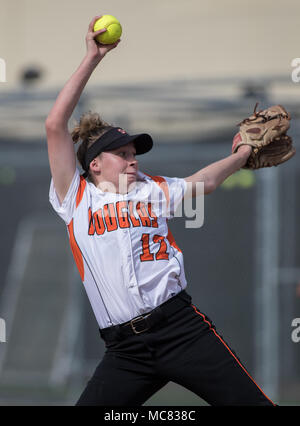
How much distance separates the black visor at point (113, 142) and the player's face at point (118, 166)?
3 centimetres

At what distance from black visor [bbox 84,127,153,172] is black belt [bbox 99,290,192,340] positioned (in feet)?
2.72

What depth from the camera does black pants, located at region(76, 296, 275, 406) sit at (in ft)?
11.3

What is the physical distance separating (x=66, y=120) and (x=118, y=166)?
0.36 metres

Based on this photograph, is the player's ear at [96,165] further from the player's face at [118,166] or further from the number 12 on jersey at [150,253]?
the number 12 on jersey at [150,253]

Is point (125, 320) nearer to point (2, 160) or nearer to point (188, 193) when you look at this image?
point (188, 193)

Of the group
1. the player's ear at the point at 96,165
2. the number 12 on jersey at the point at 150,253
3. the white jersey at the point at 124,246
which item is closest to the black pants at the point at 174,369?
the white jersey at the point at 124,246

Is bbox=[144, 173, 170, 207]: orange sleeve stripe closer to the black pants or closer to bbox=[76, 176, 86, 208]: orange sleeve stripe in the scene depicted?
bbox=[76, 176, 86, 208]: orange sleeve stripe

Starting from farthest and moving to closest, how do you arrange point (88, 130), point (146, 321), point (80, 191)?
point (88, 130), point (80, 191), point (146, 321)

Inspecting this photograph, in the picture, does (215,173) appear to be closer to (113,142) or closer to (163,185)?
(163,185)

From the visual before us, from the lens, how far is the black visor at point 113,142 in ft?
12.0

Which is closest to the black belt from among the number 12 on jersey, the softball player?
the softball player

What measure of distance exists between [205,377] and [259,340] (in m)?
4.02

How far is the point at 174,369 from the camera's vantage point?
3471 millimetres

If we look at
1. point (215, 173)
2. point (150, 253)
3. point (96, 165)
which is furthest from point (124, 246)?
point (215, 173)
